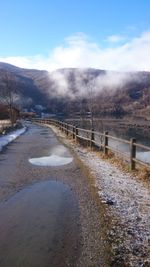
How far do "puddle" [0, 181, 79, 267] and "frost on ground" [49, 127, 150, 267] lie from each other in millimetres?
825

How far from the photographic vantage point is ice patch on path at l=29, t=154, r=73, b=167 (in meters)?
14.3

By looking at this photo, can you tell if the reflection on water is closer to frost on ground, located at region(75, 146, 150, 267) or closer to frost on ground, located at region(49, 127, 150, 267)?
frost on ground, located at region(75, 146, 150, 267)

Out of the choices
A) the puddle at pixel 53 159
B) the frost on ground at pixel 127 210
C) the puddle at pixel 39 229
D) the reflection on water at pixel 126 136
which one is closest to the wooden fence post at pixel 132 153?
the frost on ground at pixel 127 210

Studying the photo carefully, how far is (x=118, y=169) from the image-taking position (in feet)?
A: 43.2

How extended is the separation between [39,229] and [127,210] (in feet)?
7.39

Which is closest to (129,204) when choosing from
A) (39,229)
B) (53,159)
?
(39,229)

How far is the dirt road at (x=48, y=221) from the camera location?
18.0ft

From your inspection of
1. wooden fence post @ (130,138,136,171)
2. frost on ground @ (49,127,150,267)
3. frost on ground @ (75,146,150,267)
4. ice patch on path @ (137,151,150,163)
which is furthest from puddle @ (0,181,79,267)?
ice patch on path @ (137,151,150,163)

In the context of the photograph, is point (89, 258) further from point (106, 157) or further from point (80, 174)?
point (106, 157)

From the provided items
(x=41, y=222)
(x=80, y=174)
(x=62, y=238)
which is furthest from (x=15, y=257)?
(x=80, y=174)

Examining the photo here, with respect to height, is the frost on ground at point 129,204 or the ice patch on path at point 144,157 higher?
the frost on ground at point 129,204

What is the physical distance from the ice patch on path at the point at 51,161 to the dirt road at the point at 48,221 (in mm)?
1912

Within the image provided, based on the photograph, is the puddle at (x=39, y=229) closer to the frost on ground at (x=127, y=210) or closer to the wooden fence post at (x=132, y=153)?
the frost on ground at (x=127, y=210)

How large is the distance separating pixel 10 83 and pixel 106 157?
34.5 meters
